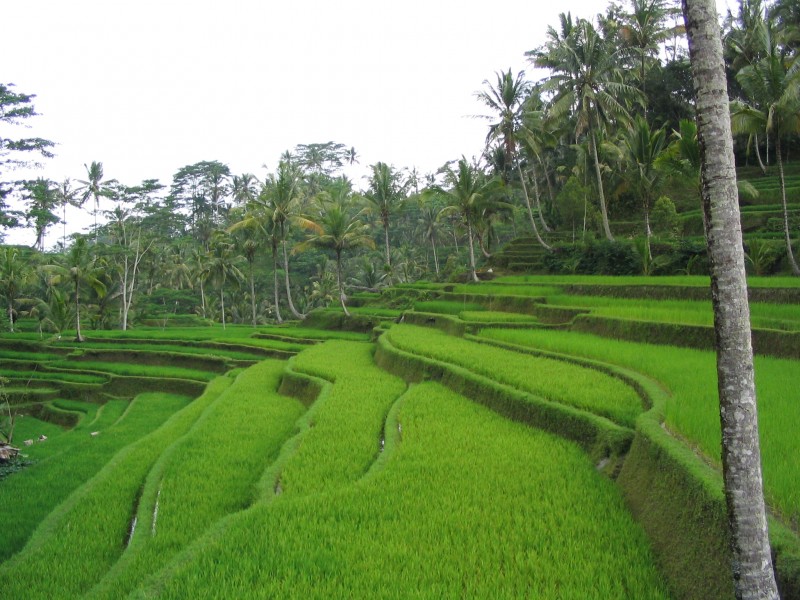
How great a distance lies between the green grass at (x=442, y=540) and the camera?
3.68m

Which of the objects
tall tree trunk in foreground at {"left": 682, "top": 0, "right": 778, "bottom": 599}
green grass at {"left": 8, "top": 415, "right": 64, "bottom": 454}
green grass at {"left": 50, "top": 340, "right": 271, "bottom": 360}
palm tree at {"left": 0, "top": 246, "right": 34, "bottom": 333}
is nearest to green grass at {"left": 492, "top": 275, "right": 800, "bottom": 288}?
tall tree trunk in foreground at {"left": 682, "top": 0, "right": 778, "bottom": 599}

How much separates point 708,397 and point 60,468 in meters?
10.2

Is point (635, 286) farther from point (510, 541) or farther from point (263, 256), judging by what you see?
point (263, 256)

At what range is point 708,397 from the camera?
6.16m

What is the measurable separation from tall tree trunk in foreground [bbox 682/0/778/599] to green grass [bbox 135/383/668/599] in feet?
3.04

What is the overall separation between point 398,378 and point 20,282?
24.4 m

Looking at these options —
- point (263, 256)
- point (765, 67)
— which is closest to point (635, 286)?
point (765, 67)

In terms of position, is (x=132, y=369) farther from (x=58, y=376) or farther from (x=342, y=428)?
(x=342, y=428)

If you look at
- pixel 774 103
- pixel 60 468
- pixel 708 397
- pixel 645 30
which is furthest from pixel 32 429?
pixel 645 30

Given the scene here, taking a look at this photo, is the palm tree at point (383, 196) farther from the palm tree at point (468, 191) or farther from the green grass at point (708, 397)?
the green grass at point (708, 397)

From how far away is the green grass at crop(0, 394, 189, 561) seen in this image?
7.92 meters

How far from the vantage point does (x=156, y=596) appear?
12.3 ft

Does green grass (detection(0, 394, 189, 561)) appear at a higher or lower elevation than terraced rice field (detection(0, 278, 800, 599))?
lower

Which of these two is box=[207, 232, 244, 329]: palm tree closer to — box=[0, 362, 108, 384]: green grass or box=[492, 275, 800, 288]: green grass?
box=[0, 362, 108, 384]: green grass
